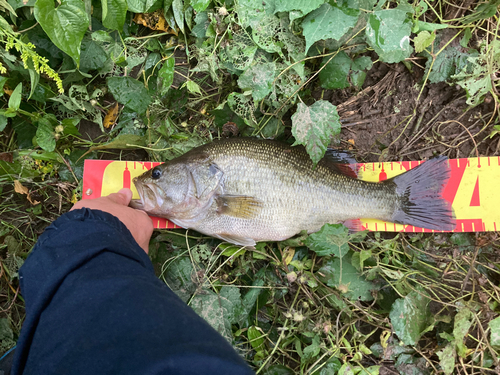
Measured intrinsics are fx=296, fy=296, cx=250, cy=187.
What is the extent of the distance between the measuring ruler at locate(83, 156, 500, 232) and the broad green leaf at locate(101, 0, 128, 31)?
1116mm

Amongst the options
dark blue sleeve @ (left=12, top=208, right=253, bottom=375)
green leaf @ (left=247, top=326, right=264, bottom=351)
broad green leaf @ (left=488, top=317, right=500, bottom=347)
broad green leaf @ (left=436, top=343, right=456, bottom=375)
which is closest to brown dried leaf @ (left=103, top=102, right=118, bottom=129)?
dark blue sleeve @ (left=12, top=208, right=253, bottom=375)

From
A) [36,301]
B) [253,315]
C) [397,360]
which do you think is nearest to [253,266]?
[253,315]

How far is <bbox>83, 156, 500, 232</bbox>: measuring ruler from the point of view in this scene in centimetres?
260

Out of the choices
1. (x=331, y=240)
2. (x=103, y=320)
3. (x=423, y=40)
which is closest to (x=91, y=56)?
(x=103, y=320)

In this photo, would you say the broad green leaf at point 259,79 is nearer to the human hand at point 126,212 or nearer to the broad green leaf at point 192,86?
the broad green leaf at point 192,86

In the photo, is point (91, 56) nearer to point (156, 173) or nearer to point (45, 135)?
point (45, 135)

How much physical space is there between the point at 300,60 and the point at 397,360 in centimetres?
254

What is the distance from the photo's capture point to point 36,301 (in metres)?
1.46

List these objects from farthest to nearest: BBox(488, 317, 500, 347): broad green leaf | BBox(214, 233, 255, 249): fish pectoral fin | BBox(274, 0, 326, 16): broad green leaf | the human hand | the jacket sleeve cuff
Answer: BBox(214, 233, 255, 249): fish pectoral fin → BBox(488, 317, 500, 347): broad green leaf → the human hand → BBox(274, 0, 326, 16): broad green leaf → the jacket sleeve cuff

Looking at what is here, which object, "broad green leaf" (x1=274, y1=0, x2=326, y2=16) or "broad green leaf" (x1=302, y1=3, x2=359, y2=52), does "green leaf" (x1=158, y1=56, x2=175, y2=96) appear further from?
"broad green leaf" (x1=302, y1=3, x2=359, y2=52)

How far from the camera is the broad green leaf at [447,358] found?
2.26 m

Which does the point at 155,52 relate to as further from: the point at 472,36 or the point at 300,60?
the point at 472,36

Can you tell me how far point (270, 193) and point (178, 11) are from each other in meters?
1.70

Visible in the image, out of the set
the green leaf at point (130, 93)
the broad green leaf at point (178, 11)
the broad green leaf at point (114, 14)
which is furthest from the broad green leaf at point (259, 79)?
the broad green leaf at point (114, 14)
